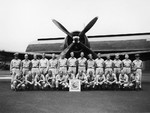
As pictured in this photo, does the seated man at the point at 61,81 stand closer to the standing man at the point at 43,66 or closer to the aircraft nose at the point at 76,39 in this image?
the standing man at the point at 43,66

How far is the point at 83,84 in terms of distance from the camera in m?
11.2

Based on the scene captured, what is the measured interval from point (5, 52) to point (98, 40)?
65.6 feet

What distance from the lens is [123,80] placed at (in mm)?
11062

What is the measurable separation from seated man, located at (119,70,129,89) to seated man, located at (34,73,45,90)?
3853 mm

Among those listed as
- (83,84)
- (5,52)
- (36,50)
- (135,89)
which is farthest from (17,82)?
(36,50)

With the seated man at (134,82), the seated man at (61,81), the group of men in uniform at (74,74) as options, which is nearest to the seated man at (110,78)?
the group of men in uniform at (74,74)

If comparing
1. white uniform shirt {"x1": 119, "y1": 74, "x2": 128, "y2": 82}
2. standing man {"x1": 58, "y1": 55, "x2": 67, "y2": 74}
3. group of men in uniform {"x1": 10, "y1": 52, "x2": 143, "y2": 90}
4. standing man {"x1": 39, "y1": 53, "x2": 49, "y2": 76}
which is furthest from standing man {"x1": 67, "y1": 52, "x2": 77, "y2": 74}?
white uniform shirt {"x1": 119, "y1": 74, "x2": 128, "y2": 82}

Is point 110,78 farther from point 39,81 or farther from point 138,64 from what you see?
point 39,81

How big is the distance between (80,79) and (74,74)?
0.53m

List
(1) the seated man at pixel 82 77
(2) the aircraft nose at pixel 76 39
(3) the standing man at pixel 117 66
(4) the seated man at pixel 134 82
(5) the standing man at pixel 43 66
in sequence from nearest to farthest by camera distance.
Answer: (4) the seated man at pixel 134 82, (1) the seated man at pixel 82 77, (3) the standing man at pixel 117 66, (5) the standing man at pixel 43 66, (2) the aircraft nose at pixel 76 39

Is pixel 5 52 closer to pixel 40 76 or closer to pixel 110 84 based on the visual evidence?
pixel 40 76

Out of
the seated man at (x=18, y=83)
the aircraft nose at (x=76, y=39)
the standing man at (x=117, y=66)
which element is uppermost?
the aircraft nose at (x=76, y=39)

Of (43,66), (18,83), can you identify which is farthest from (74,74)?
(18,83)

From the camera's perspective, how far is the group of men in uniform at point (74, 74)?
35.9 feet
